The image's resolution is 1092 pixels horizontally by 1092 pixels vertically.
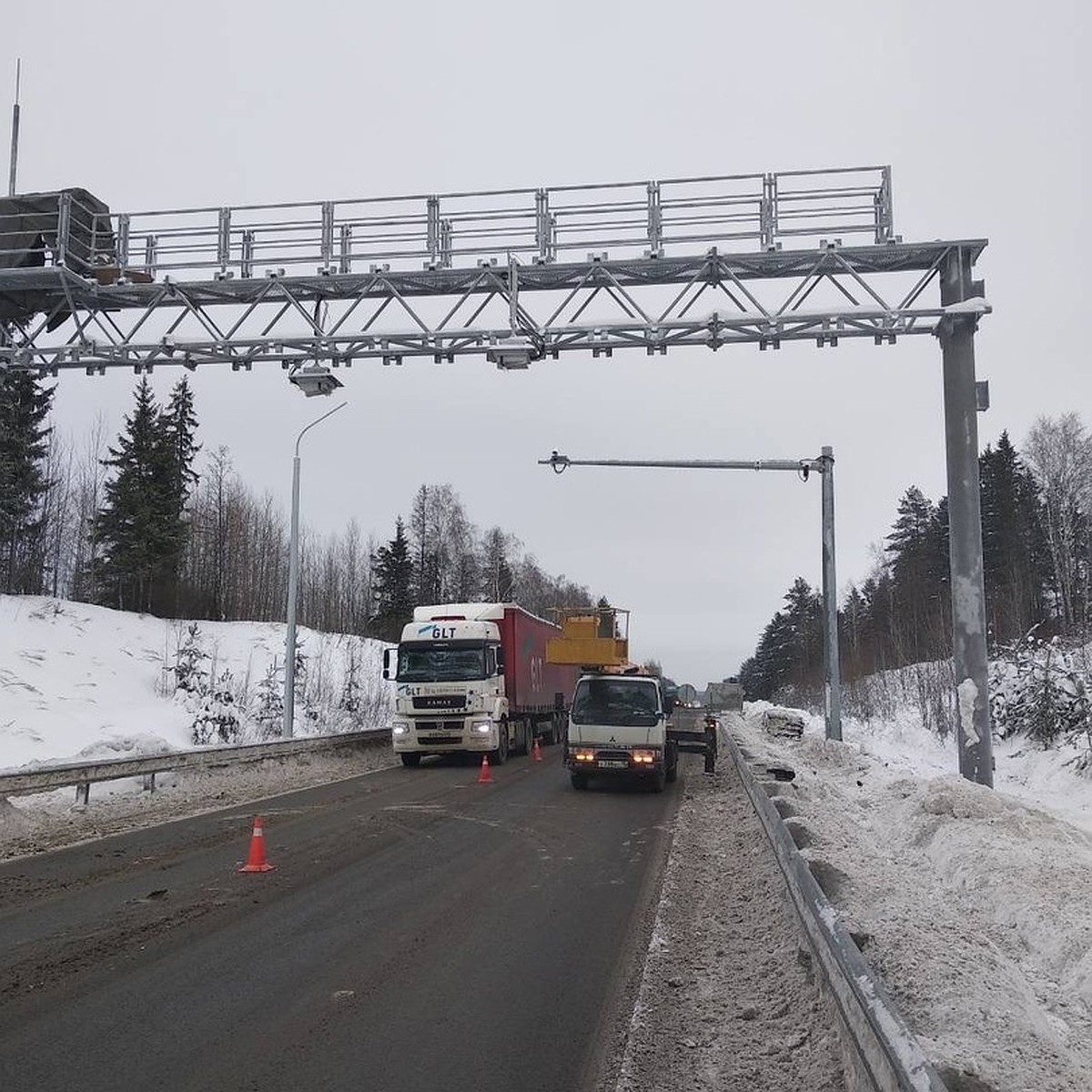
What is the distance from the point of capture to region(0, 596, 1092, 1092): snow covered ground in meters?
5.39

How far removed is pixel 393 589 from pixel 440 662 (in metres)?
41.4

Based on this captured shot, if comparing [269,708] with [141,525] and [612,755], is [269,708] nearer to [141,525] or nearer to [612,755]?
[141,525]

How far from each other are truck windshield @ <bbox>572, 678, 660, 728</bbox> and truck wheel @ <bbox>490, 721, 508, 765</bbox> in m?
6.69

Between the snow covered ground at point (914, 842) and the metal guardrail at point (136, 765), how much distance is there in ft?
0.97

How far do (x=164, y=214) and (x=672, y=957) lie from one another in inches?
602

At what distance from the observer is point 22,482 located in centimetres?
4366

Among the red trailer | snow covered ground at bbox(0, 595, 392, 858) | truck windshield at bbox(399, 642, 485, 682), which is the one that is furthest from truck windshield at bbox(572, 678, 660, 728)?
the red trailer

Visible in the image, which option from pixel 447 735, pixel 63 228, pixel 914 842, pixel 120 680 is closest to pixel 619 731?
pixel 447 735

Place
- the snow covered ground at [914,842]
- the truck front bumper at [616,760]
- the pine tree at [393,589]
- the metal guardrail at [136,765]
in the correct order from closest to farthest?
the snow covered ground at [914,842] < the metal guardrail at [136,765] < the truck front bumper at [616,760] < the pine tree at [393,589]

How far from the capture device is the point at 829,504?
24.7 meters

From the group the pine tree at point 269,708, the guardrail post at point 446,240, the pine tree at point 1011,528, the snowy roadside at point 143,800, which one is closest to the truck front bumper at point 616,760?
the snowy roadside at point 143,800

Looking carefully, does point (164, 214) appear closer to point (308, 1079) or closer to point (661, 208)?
point (661, 208)

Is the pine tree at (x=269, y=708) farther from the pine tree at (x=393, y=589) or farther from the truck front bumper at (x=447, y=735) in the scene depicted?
the pine tree at (x=393, y=589)

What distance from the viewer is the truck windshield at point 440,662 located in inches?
989
